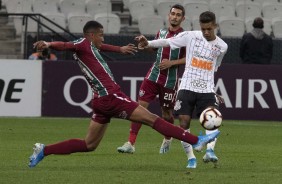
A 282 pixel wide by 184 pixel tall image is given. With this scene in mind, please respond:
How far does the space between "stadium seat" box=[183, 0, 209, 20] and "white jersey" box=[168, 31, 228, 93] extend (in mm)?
13761

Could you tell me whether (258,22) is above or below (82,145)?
above

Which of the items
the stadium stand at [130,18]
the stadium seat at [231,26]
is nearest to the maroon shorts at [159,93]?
the stadium stand at [130,18]

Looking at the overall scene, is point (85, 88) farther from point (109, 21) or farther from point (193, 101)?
point (193, 101)

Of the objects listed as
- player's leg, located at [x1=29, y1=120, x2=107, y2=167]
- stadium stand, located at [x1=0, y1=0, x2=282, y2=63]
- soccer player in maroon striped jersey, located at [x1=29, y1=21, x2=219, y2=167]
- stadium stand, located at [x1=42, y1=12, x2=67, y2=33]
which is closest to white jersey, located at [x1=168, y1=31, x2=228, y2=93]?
soccer player in maroon striped jersey, located at [x1=29, y1=21, x2=219, y2=167]

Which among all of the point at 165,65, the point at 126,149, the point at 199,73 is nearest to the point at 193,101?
the point at 199,73

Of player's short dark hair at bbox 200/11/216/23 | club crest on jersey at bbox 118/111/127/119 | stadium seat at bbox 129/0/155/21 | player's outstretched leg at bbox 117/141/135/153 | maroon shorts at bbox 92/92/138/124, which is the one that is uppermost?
player's short dark hair at bbox 200/11/216/23

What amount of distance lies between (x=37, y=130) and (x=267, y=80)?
21.0 feet

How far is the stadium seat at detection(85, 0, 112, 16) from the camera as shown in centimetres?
2661

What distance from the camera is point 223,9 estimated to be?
27719mm

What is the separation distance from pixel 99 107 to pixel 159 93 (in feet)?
11.1

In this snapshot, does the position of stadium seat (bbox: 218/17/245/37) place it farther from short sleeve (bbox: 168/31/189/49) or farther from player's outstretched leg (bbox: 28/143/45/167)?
player's outstretched leg (bbox: 28/143/45/167)

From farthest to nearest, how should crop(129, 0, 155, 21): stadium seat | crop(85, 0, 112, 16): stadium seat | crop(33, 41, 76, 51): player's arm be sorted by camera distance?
1. crop(129, 0, 155, 21): stadium seat
2. crop(85, 0, 112, 16): stadium seat
3. crop(33, 41, 76, 51): player's arm

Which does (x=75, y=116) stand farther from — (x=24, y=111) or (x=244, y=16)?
(x=244, y=16)

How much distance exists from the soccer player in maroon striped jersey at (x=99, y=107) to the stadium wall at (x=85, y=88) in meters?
10.9
